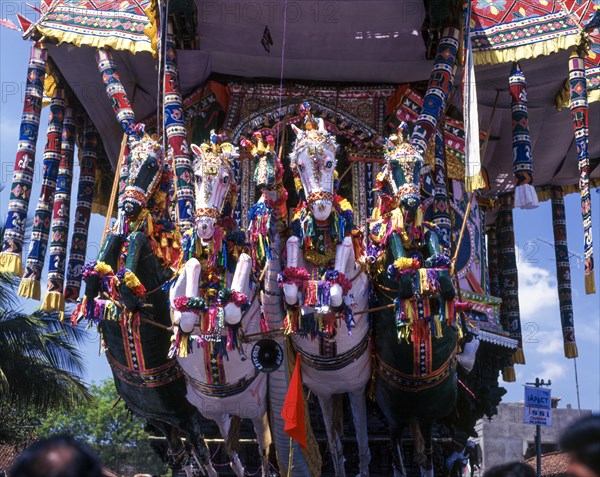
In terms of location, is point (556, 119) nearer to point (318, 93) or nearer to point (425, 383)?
point (318, 93)

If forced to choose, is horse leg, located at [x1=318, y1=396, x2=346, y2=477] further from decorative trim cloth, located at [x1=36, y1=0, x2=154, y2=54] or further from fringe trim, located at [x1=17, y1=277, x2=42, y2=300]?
decorative trim cloth, located at [x1=36, y1=0, x2=154, y2=54]

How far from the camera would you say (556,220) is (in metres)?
17.3

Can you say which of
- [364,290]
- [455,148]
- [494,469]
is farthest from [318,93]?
[494,469]

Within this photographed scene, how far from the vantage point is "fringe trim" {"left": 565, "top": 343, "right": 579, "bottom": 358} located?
15891 millimetres

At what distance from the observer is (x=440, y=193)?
12922 mm

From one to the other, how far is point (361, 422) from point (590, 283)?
388 centimetres

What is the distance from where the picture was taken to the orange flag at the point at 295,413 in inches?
373

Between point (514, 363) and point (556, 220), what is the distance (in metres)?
3.03

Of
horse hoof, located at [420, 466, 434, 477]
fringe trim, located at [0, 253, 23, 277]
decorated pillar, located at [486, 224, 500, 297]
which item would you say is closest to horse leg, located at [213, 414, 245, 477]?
horse hoof, located at [420, 466, 434, 477]

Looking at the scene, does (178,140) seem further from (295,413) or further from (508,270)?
(508,270)

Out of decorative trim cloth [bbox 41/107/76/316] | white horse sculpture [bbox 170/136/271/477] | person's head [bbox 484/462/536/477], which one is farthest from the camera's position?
decorative trim cloth [bbox 41/107/76/316]

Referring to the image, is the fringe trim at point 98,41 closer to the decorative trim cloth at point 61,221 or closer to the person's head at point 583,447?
the decorative trim cloth at point 61,221

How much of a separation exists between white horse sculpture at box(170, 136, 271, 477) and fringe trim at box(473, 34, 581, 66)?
4.65 metres

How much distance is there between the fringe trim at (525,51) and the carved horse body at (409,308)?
10.7 feet
